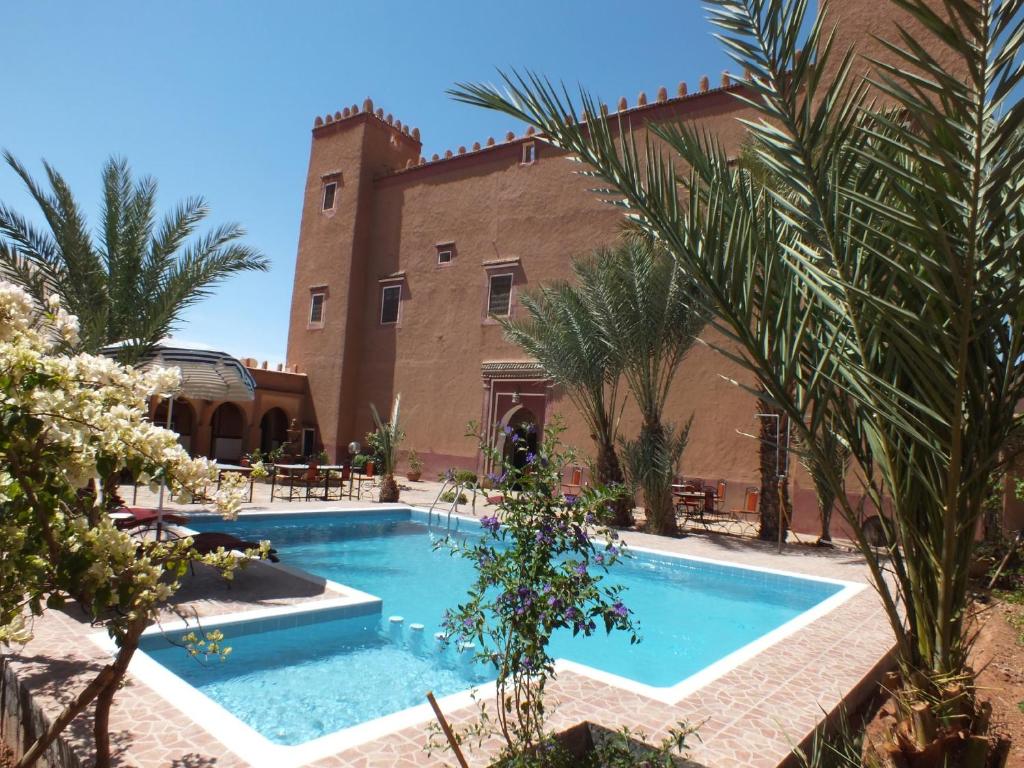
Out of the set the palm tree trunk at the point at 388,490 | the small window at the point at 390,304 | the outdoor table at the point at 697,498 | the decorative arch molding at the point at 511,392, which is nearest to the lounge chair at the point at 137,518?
the palm tree trunk at the point at 388,490

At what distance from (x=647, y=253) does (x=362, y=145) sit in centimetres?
1235

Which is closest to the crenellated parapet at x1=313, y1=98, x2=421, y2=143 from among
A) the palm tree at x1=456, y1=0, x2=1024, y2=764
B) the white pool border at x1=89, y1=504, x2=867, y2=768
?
the white pool border at x1=89, y1=504, x2=867, y2=768

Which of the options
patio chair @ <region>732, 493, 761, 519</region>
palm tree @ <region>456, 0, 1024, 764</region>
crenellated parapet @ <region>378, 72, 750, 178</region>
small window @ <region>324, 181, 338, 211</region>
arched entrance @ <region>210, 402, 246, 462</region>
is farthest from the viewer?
small window @ <region>324, 181, 338, 211</region>

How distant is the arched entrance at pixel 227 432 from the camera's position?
20344 millimetres

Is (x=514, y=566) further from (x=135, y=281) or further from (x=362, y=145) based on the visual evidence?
(x=362, y=145)

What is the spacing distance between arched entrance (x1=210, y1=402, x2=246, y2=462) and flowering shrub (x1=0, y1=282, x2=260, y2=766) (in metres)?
19.2

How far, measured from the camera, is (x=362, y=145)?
2062cm

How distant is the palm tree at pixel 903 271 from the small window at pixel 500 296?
15.2 meters

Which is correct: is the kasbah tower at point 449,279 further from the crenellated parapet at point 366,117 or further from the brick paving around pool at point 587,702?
the brick paving around pool at point 587,702

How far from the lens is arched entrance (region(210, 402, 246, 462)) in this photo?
20344mm

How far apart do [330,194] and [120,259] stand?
12.4m

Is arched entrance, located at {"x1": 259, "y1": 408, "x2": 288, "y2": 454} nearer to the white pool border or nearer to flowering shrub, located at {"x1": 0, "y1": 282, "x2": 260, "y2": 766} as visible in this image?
the white pool border

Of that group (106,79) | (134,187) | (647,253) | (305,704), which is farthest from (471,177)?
(305,704)

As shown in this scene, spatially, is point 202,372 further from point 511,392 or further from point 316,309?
point 316,309
